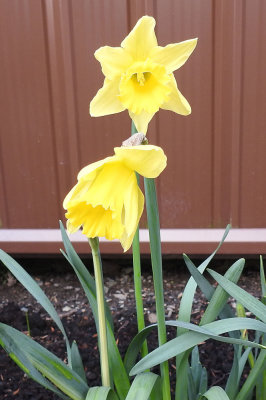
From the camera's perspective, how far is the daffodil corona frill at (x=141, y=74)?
740mm

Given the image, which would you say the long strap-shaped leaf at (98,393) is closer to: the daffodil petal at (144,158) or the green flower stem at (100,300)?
the green flower stem at (100,300)

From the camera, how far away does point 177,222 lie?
2.22m

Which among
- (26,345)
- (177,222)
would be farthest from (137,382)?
(177,222)

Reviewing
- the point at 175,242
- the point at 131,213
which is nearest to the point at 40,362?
the point at 131,213

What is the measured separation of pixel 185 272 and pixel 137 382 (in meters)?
1.49

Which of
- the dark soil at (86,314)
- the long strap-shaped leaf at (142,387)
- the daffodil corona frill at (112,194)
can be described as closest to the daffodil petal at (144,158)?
the daffodil corona frill at (112,194)

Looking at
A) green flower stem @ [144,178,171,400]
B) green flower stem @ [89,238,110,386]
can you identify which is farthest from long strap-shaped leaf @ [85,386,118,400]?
green flower stem @ [144,178,171,400]

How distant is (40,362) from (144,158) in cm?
51

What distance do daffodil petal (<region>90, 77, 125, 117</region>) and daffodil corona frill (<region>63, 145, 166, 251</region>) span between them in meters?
0.13

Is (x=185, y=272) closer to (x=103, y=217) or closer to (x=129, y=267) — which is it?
(x=129, y=267)

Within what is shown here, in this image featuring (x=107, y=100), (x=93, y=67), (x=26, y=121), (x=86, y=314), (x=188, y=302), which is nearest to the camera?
(x=107, y=100)

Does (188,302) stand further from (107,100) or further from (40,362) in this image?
(107,100)

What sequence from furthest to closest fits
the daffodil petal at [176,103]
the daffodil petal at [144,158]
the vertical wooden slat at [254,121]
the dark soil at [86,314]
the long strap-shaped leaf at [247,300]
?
1. the vertical wooden slat at [254,121]
2. the dark soil at [86,314]
3. the long strap-shaped leaf at [247,300]
4. the daffodil petal at [176,103]
5. the daffodil petal at [144,158]

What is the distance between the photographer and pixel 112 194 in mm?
694
